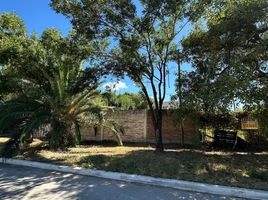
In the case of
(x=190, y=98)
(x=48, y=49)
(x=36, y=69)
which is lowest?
(x=190, y=98)

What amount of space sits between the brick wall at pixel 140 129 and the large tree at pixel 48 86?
253 centimetres

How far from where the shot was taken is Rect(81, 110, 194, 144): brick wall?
15391 mm

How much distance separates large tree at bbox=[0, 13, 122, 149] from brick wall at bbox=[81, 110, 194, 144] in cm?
253

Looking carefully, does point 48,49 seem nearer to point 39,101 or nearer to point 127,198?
point 39,101

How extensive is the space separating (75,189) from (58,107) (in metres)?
5.52

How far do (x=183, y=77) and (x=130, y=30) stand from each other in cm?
260

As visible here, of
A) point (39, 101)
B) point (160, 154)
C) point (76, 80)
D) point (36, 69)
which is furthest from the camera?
point (36, 69)

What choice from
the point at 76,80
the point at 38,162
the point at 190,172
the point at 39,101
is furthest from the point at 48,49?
the point at 190,172

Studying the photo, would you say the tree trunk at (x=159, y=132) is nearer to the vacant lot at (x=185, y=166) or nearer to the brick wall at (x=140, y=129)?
the vacant lot at (x=185, y=166)

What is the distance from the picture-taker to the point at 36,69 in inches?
559

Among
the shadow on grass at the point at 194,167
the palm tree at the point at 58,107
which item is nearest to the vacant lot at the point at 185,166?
the shadow on grass at the point at 194,167

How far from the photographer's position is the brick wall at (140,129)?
15.4 meters

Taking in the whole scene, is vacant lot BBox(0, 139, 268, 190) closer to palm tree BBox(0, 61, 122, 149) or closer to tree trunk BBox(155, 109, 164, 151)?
tree trunk BBox(155, 109, 164, 151)

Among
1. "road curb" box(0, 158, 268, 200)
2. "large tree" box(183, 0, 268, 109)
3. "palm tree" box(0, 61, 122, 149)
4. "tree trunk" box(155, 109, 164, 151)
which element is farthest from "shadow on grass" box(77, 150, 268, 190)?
"palm tree" box(0, 61, 122, 149)
